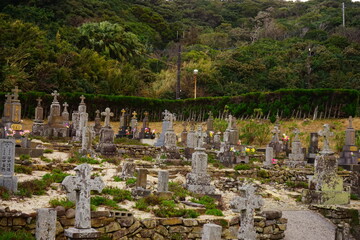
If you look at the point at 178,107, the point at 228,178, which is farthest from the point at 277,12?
the point at 228,178

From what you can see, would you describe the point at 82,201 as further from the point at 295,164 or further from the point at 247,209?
the point at 295,164

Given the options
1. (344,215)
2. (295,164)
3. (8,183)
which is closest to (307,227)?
(344,215)

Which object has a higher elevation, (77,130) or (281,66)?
(281,66)

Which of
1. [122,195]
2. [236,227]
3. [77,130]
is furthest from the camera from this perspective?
[77,130]

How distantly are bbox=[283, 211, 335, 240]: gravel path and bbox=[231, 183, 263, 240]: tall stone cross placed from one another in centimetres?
298

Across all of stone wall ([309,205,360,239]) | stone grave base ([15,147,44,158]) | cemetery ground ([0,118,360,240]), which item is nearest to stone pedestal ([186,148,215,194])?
cemetery ground ([0,118,360,240])

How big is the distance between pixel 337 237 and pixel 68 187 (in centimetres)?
480

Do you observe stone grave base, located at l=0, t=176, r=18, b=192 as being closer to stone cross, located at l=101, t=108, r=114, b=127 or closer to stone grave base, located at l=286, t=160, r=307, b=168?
→ stone cross, located at l=101, t=108, r=114, b=127

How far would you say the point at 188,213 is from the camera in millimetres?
11000

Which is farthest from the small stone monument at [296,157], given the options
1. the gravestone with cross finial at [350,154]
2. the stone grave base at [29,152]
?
the stone grave base at [29,152]

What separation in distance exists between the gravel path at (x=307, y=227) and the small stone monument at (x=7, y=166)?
5937 mm

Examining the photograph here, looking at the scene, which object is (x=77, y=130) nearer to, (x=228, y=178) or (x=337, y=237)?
(x=228, y=178)

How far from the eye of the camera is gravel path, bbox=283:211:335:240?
11898 mm

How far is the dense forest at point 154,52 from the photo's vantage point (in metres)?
44.8
